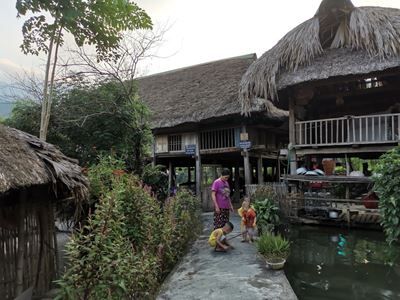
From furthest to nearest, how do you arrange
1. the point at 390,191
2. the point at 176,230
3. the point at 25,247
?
the point at 176,230 < the point at 390,191 < the point at 25,247

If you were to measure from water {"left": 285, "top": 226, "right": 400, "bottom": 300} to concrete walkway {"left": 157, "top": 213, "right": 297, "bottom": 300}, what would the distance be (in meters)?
0.79

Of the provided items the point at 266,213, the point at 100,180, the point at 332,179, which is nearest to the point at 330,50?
the point at 332,179

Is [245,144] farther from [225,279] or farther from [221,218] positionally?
[225,279]

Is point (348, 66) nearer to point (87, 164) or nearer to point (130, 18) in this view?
point (130, 18)

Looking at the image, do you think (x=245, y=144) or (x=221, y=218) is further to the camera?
(x=245, y=144)

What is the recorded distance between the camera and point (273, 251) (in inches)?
222

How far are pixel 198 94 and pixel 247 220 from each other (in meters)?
9.11

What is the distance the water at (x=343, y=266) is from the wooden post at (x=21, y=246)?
13.3 feet

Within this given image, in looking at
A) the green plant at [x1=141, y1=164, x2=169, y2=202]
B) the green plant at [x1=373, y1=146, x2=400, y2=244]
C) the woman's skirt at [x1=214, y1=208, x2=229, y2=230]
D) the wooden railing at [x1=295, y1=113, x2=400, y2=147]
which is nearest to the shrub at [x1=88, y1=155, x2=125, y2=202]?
the woman's skirt at [x1=214, y1=208, x2=229, y2=230]

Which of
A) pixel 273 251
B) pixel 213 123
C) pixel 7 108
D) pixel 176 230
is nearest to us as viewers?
pixel 273 251

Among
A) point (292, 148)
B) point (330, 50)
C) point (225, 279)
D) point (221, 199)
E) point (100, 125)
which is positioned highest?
point (330, 50)

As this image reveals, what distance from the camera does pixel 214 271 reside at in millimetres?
5602

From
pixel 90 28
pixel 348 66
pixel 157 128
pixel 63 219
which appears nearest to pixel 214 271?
pixel 63 219

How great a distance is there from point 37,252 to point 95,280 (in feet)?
7.25
